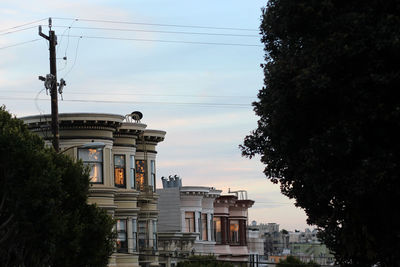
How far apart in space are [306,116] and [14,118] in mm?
15515

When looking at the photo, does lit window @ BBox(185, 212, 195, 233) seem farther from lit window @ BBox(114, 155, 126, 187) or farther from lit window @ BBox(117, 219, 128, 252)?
lit window @ BBox(114, 155, 126, 187)

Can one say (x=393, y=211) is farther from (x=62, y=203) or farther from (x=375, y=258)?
(x=62, y=203)

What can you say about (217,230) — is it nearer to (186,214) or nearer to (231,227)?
(231,227)

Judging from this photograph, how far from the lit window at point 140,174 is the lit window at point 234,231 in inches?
1018

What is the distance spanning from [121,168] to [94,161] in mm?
3675

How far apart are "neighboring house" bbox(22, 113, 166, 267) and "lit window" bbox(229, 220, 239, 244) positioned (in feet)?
81.9

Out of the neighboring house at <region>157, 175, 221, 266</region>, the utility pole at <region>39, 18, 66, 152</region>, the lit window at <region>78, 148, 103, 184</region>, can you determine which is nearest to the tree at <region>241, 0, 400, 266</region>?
the utility pole at <region>39, 18, 66, 152</region>

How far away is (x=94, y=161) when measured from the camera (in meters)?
45.6

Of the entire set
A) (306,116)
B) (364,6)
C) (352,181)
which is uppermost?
(364,6)

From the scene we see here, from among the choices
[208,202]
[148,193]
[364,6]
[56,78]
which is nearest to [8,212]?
[56,78]

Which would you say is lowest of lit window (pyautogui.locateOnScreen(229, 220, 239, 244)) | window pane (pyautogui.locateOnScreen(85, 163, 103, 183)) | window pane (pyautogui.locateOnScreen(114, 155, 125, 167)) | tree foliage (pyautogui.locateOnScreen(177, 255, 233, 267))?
tree foliage (pyautogui.locateOnScreen(177, 255, 233, 267))

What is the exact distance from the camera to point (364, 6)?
18.0m

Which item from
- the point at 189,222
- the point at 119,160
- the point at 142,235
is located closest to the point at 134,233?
the point at 142,235

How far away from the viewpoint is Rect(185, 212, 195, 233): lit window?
218 feet
